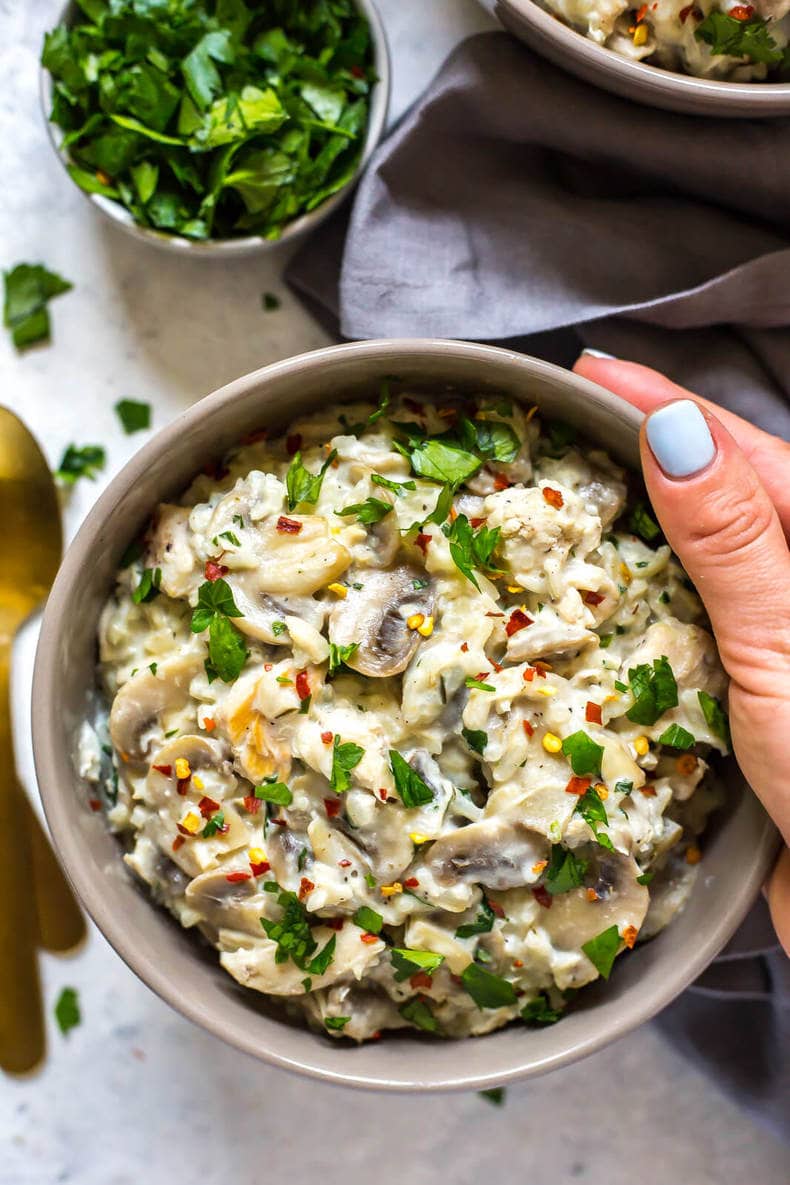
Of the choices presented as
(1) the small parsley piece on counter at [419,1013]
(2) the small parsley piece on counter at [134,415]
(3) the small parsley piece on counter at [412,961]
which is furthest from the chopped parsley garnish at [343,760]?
(2) the small parsley piece on counter at [134,415]

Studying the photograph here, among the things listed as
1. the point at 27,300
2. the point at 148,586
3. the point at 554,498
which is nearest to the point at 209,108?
the point at 27,300

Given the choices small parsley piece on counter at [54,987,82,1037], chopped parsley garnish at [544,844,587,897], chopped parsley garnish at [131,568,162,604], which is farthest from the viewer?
small parsley piece on counter at [54,987,82,1037]

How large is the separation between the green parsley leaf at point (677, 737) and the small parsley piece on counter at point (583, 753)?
15 centimetres

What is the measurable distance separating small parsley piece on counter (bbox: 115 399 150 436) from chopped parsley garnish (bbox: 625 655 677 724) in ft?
4.59

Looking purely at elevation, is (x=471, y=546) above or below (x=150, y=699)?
above

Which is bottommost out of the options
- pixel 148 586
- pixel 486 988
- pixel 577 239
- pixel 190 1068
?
pixel 190 1068

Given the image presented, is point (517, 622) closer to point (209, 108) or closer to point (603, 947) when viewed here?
point (603, 947)

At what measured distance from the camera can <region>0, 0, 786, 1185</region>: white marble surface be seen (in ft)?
9.88

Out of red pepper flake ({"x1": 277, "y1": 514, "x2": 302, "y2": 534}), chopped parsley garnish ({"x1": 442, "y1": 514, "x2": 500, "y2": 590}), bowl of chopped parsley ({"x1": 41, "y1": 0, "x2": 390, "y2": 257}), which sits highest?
bowl of chopped parsley ({"x1": 41, "y1": 0, "x2": 390, "y2": 257})

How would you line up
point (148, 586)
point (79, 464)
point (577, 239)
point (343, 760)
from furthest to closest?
point (79, 464), point (577, 239), point (148, 586), point (343, 760)

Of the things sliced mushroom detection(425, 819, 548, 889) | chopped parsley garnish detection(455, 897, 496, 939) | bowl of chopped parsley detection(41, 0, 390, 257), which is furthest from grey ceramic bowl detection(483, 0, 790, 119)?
chopped parsley garnish detection(455, 897, 496, 939)

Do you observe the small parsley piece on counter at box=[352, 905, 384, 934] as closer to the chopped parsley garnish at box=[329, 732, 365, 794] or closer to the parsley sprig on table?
the chopped parsley garnish at box=[329, 732, 365, 794]

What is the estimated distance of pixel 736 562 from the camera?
219cm

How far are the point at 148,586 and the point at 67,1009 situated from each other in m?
1.30
